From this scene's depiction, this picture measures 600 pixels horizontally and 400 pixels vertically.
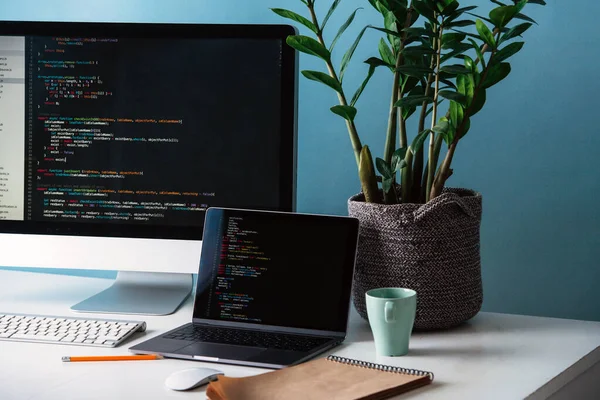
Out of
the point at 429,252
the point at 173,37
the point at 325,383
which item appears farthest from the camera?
the point at 173,37

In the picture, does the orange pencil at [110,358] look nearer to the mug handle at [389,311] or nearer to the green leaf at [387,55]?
the mug handle at [389,311]

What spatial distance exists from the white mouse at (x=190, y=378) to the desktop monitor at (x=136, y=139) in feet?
1.13

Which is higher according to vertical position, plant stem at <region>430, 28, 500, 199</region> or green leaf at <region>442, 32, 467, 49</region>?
green leaf at <region>442, 32, 467, 49</region>

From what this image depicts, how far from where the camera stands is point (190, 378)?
0.99 meters

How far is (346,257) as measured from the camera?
122 cm

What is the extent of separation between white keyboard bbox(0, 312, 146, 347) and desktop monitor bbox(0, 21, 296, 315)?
11 centimetres

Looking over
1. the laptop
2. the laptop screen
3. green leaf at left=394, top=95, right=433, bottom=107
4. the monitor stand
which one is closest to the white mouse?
the laptop

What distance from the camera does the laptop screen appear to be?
1.22 metres

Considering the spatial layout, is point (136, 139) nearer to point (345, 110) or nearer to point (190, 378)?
point (345, 110)

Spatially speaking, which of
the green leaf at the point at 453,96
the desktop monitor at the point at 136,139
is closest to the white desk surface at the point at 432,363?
the desktop monitor at the point at 136,139

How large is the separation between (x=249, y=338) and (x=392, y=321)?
21 cm

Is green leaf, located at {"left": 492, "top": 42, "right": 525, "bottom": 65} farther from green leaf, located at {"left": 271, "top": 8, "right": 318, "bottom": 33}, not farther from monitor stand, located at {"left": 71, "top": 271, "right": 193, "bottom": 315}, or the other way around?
monitor stand, located at {"left": 71, "top": 271, "right": 193, "bottom": 315}

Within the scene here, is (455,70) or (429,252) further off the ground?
(455,70)

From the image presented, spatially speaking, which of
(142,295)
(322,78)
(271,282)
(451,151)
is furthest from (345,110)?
(142,295)
